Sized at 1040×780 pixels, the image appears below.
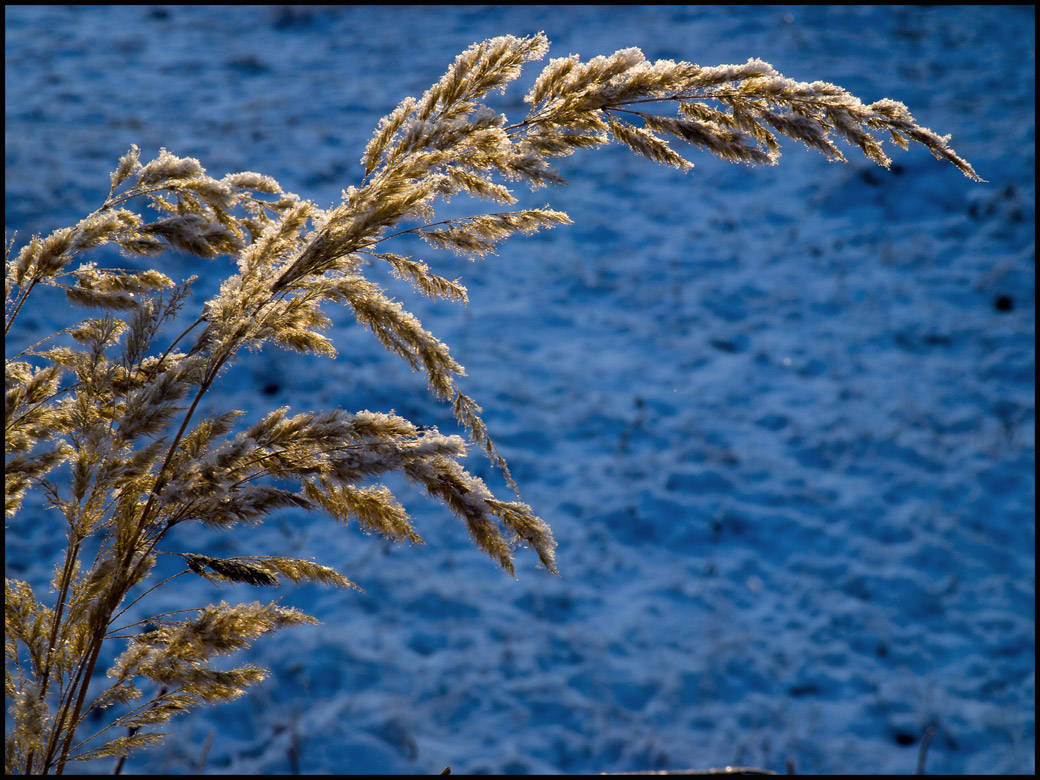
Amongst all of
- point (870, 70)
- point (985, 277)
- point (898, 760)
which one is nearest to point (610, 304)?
point (985, 277)

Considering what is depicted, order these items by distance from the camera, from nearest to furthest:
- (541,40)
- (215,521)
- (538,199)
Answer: (215,521) < (541,40) < (538,199)

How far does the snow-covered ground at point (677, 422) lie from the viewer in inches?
141

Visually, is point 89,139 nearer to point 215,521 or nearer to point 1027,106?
point 215,521

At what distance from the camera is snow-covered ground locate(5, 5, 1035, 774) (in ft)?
11.7

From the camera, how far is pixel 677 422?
197 inches

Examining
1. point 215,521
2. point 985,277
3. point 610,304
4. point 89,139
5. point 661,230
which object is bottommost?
point 215,521

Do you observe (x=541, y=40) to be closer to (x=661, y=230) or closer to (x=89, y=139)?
(x=661, y=230)

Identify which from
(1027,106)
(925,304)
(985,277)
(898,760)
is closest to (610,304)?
(925,304)

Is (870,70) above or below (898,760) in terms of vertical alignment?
above

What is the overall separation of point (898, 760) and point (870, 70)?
21.9 feet

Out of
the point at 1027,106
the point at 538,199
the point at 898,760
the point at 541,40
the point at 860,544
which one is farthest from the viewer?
the point at 1027,106

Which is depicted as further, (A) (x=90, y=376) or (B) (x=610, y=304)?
(B) (x=610, y=304)

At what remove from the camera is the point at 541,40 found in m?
1.26

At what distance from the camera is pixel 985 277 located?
5.70 m
